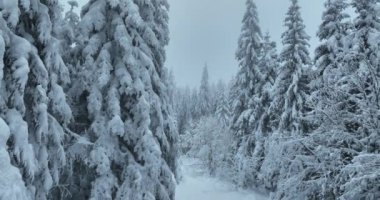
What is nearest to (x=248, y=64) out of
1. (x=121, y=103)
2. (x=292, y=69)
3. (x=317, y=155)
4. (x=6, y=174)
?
(x=292, y=69)

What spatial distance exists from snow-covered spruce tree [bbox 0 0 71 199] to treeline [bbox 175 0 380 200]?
6545 millimetres

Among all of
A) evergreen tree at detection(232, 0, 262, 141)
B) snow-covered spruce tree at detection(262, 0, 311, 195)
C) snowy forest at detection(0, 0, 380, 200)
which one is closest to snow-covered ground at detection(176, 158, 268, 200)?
evergreen tree at detection(232, 0, 262, 141)

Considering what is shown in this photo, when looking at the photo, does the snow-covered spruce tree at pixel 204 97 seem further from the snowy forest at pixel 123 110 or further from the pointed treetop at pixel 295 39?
the snowy forest at pixel 123 110

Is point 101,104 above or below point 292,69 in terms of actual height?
below

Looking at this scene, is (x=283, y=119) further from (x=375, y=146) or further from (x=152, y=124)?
(x=375, y=146)

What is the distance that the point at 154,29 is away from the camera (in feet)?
58.2

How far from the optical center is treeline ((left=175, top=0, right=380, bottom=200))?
11977mm

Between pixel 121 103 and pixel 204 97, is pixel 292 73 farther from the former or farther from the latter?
pixel 204 97

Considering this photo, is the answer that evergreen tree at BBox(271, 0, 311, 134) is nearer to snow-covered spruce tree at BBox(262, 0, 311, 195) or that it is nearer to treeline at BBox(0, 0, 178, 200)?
snow-covered spruce tree at BBox(262, 0, 311, 195)

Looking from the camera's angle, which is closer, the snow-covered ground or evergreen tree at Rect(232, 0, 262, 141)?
evergreen tree at Rect(232, 0, 262, 141)

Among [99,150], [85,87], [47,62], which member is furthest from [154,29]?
[47,62]

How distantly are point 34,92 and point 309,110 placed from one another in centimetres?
1976

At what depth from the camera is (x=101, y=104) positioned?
14.9 metres

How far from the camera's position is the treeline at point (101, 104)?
11789mm
